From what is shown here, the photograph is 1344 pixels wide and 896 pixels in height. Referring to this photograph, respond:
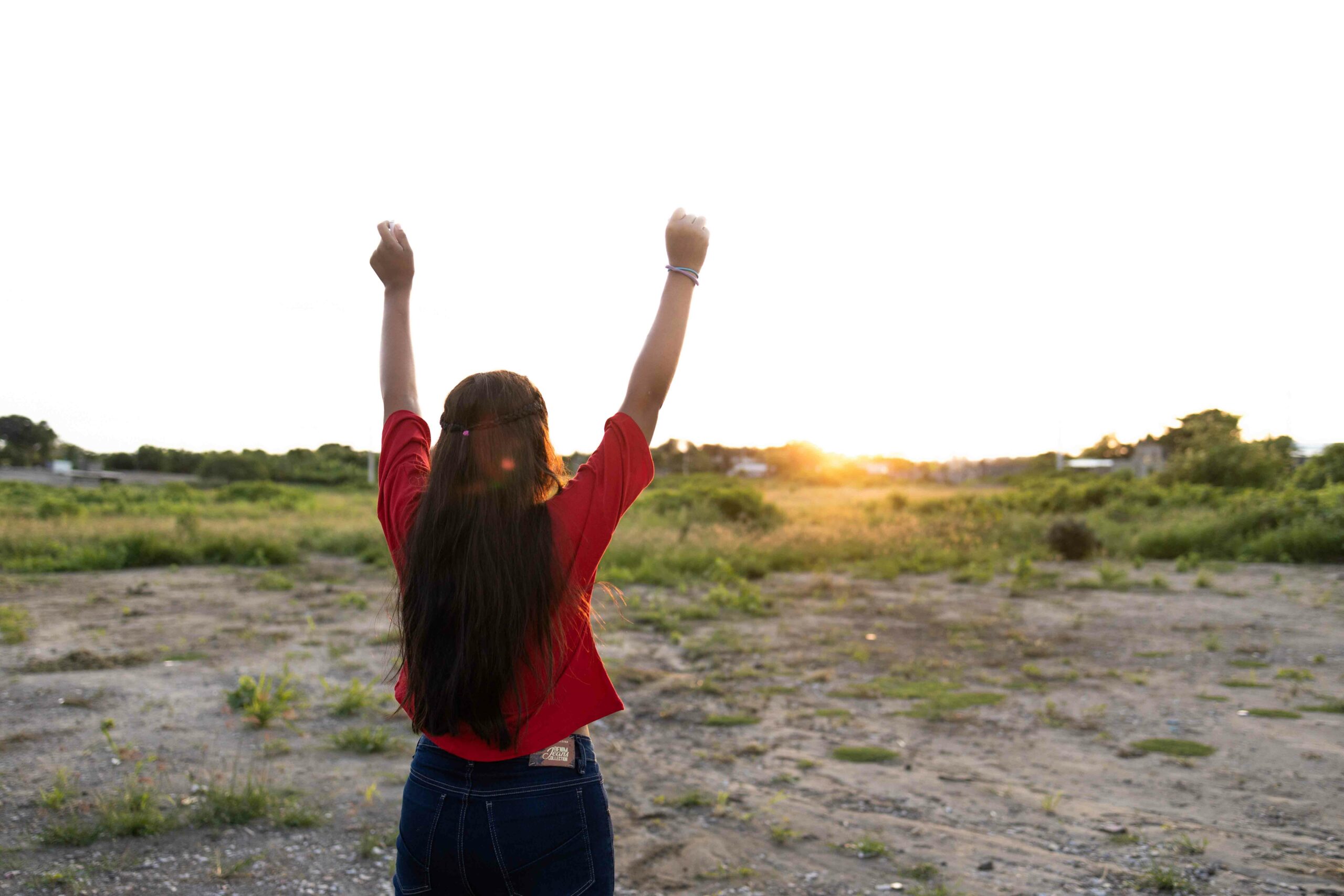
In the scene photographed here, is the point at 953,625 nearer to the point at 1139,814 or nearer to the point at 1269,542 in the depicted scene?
the point at 1139,814

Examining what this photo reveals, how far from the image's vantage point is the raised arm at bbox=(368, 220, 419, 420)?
175 cm

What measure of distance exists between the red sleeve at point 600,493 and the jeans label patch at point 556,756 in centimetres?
27

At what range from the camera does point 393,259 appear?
183cm

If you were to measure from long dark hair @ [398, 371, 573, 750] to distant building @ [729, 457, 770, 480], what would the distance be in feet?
164

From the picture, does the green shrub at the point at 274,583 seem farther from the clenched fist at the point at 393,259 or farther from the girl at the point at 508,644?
the girl at the point at 508,644

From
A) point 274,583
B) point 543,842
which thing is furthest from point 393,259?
point 274,583

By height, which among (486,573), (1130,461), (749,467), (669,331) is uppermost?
(1130,461)

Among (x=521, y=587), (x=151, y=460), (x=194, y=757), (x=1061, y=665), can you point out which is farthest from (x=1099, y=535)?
(x=151, y=460)

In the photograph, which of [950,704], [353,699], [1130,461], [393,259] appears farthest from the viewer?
[1130,461]

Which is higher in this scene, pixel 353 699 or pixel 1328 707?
pixel 1328 707

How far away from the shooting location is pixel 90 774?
4.20 metres

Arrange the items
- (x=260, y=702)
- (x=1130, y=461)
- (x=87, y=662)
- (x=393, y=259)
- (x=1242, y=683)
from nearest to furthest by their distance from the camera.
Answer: (x=393, y=259), (x=260, y=702), (x=1242, y=683), (x=87, y=662), (x=1130, y=461)

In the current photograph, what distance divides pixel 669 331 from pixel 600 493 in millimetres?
324

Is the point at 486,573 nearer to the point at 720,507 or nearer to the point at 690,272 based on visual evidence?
the point at 690,272
